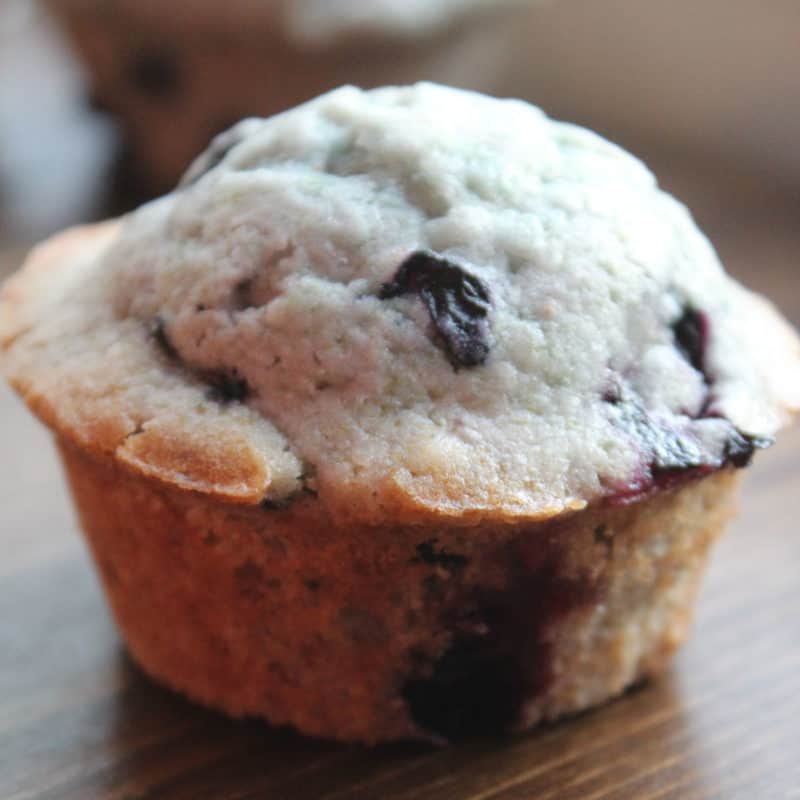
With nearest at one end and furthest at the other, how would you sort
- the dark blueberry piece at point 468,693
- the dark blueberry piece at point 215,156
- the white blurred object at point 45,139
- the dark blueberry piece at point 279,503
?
1. the dark blueberry piece at point 279,503
2. the dark blueberry piece at point 468,693
3. the dark blueberry piece at point 215,156
4. the white blurred object at point 45,139

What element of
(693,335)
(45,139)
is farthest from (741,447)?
(45,139)

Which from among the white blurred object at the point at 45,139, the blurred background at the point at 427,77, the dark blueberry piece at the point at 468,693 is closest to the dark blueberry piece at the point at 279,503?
the dark blueberry piece at the point at 468,693

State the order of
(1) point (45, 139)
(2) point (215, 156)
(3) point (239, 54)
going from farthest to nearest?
1. (1) point (45, 139)
2. (3) point (239, 54)
3. (2) point (215, 156)

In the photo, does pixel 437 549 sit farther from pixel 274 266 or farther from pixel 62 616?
pixel 62 616

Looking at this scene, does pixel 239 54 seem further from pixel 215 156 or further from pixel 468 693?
pixel 468 693

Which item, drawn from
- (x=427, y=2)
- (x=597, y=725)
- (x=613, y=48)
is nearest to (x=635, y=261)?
(x=597, y=725)

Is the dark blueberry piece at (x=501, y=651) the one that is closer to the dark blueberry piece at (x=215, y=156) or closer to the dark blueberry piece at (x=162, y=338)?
the dark blueberry piece at (x=162, y=338)

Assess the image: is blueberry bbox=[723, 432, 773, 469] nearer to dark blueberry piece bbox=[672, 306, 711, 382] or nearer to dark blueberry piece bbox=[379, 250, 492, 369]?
dark blueberry piece bbox=[672, 306, 711, 382]
